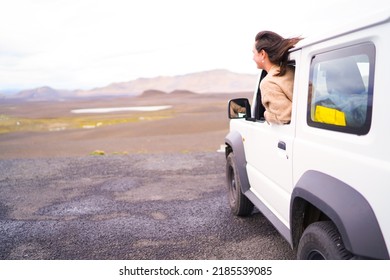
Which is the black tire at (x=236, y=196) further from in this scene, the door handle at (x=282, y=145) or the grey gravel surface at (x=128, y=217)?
the door handle at (x=282, y=145)

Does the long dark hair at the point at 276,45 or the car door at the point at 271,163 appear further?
the long dark hair at the point at 276,45

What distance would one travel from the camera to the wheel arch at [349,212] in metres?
1.64

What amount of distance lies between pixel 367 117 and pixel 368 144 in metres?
0.14

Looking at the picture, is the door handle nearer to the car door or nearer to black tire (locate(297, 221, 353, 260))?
the car door

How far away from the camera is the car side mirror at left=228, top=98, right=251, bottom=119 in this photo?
3.71m

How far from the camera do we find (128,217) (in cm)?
452

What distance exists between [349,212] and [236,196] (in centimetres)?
255

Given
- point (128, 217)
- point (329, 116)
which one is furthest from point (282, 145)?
point (128, 217)

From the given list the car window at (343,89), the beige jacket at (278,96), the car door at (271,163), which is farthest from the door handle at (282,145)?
the car window at (343,89)

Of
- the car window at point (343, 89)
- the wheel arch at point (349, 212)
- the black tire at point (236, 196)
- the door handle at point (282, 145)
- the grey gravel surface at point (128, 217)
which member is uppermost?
the car window at point (343, 89)

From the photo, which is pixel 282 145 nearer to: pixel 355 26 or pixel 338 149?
pixel 338 149

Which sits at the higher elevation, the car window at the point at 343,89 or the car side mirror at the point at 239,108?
the car window at the point at 343,89

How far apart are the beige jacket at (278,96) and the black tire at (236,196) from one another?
1.39m

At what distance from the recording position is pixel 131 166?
7.72 meters
